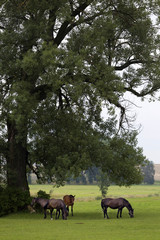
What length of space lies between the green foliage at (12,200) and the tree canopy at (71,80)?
1316 mm

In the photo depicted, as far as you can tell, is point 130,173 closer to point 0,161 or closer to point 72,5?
point 0,161

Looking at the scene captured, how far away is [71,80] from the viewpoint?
2669cm

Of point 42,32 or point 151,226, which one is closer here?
point 151,226

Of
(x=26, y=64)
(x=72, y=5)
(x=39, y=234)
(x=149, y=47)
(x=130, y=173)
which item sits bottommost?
(x=39, y=234)

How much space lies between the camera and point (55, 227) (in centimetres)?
2164

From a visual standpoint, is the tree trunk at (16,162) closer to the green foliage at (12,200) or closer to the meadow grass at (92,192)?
the green foliage at (12,200)

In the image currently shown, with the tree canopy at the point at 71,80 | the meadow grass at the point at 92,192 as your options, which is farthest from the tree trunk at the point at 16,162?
the meadow grass at the point at 92,192

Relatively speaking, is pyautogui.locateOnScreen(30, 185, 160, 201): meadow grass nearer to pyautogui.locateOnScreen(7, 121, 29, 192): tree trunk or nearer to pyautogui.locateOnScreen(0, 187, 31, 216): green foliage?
pyautogui.locateOnScreen(7, 121, 29, 192): tree trunk

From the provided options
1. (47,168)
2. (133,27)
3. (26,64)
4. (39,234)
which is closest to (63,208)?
(47,168)

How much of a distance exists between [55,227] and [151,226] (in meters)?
5.08

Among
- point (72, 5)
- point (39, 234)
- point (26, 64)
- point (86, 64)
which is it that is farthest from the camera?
point (72, 5)

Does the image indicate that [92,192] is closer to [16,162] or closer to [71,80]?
[16,162]

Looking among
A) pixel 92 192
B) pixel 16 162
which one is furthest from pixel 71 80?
pixel 92 192

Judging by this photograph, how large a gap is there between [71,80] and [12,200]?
10401 mm
